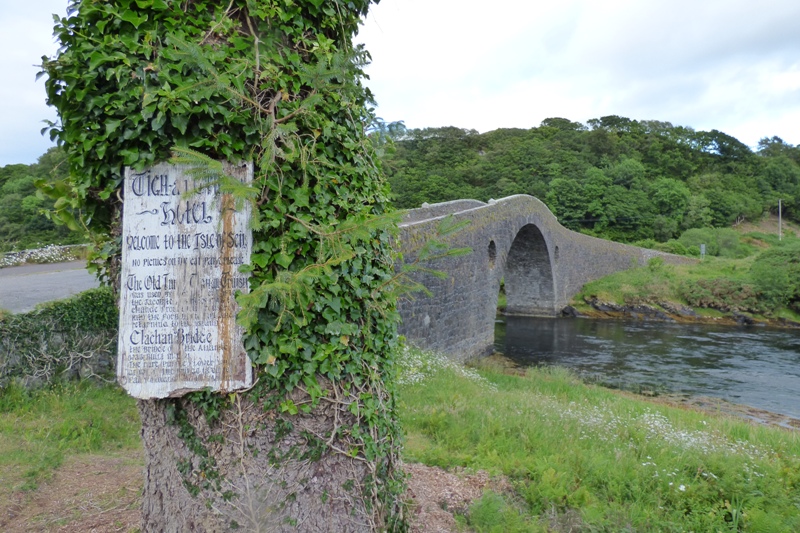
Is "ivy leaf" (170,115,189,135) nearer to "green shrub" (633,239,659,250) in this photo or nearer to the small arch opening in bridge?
the small arch opening in bridge

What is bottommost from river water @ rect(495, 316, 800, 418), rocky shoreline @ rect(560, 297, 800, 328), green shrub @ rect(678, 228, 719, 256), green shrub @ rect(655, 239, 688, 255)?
river water @ rect(495, 316, 800, 418)

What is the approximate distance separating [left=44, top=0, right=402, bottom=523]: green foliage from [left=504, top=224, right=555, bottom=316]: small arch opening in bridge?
22186mm

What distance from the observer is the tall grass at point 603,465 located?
3.71 metres

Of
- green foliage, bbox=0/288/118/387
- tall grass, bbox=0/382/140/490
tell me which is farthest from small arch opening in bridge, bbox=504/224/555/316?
tall grass, bbox=0/382/140/490

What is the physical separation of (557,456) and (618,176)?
47621 mm

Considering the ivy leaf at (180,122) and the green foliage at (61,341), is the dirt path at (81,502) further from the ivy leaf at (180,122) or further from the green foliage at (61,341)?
the ivy leaf at (180,122)

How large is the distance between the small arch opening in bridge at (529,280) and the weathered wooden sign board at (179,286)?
22491 millimetres

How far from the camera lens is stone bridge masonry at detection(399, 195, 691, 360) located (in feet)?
42.8

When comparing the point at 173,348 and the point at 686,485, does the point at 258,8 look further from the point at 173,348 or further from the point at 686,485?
the point at 686,485

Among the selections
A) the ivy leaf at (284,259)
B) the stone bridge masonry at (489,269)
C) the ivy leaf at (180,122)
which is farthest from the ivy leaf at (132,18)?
the stone bridge masonry at (489,269)

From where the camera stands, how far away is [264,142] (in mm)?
2600

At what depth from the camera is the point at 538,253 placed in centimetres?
2542

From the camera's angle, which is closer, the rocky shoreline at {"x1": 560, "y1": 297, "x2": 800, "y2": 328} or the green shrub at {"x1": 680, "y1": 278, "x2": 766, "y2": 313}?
the rocky shoreline at {"x1": 560, "y1": 297, "x2": 800, "y2": 328}

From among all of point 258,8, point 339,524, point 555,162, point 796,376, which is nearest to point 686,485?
point 339,524
